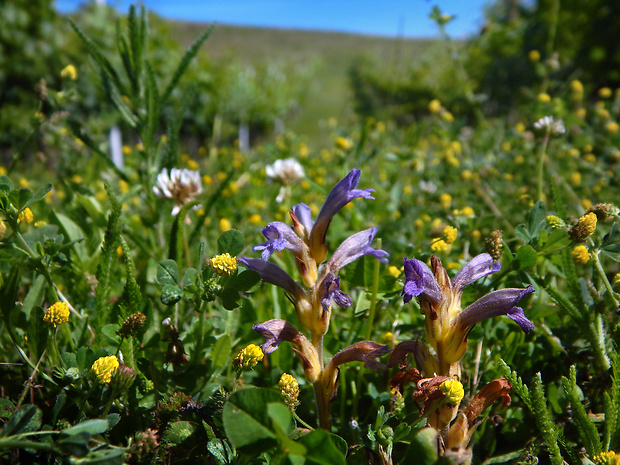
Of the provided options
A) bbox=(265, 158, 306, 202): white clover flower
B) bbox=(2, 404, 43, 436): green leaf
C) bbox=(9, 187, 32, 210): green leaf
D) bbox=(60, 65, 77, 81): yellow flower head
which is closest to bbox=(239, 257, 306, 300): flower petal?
bbox=(2, 404, 43, 436): green leaf

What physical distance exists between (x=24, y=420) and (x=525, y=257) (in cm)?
115

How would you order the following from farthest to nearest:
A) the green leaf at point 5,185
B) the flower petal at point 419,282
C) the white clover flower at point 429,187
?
the white clover flower at point 429,187 → the green leaf at point 5,185 → the flower petal at point 419,282

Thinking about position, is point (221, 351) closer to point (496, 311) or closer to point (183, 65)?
point (496, 311)

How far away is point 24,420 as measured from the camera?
2.77 ft

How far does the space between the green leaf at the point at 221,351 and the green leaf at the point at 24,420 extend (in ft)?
1.34

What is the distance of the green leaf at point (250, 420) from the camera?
2.58 ft

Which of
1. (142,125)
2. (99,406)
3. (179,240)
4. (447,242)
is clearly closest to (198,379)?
(99,406)

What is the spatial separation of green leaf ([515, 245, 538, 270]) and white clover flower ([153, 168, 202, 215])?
1218mm

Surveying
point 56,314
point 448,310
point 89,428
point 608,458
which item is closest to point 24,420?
point 89,428

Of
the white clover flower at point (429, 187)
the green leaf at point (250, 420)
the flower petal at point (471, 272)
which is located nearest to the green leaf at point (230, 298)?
the green leaf at point (250, 420)

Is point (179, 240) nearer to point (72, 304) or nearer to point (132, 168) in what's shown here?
point (72, 304)

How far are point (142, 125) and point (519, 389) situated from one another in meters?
1.59

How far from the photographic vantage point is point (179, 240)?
134cm

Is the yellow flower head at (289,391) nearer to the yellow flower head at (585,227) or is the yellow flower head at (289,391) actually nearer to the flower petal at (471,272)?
the flower petal at (471,272)
